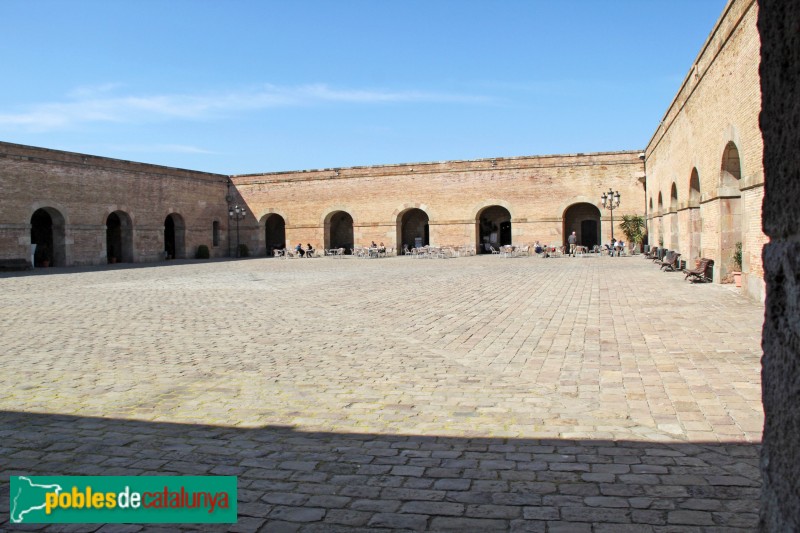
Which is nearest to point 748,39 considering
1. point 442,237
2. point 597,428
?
point 597,428

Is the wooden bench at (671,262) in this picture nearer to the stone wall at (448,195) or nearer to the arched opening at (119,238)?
the stone wall at (448,195)

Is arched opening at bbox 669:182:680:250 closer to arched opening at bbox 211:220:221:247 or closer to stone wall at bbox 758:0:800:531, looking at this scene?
stone wall at bbox 758:0:800:531

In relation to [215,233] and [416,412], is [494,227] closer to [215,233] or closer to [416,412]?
[215,233]

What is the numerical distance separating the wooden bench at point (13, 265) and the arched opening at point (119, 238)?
19.6 feet

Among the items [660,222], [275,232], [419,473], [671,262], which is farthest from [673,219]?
[275,232]

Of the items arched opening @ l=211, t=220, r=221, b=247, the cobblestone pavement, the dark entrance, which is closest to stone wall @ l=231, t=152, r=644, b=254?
the dark entrance

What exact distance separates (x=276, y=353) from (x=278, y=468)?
3.54 meters

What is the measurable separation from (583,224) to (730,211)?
22.2 m

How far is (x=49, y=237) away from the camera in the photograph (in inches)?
1192

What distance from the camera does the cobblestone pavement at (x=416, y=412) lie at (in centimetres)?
317

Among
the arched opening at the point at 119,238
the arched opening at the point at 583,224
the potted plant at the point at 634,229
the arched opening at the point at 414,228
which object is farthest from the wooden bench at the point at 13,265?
the potted plant at the point at 634,229

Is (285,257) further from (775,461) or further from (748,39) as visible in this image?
(775,461)

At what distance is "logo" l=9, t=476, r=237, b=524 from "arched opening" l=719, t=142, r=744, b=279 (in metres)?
12.6

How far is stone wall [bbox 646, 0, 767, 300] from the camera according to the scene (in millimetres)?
10500
